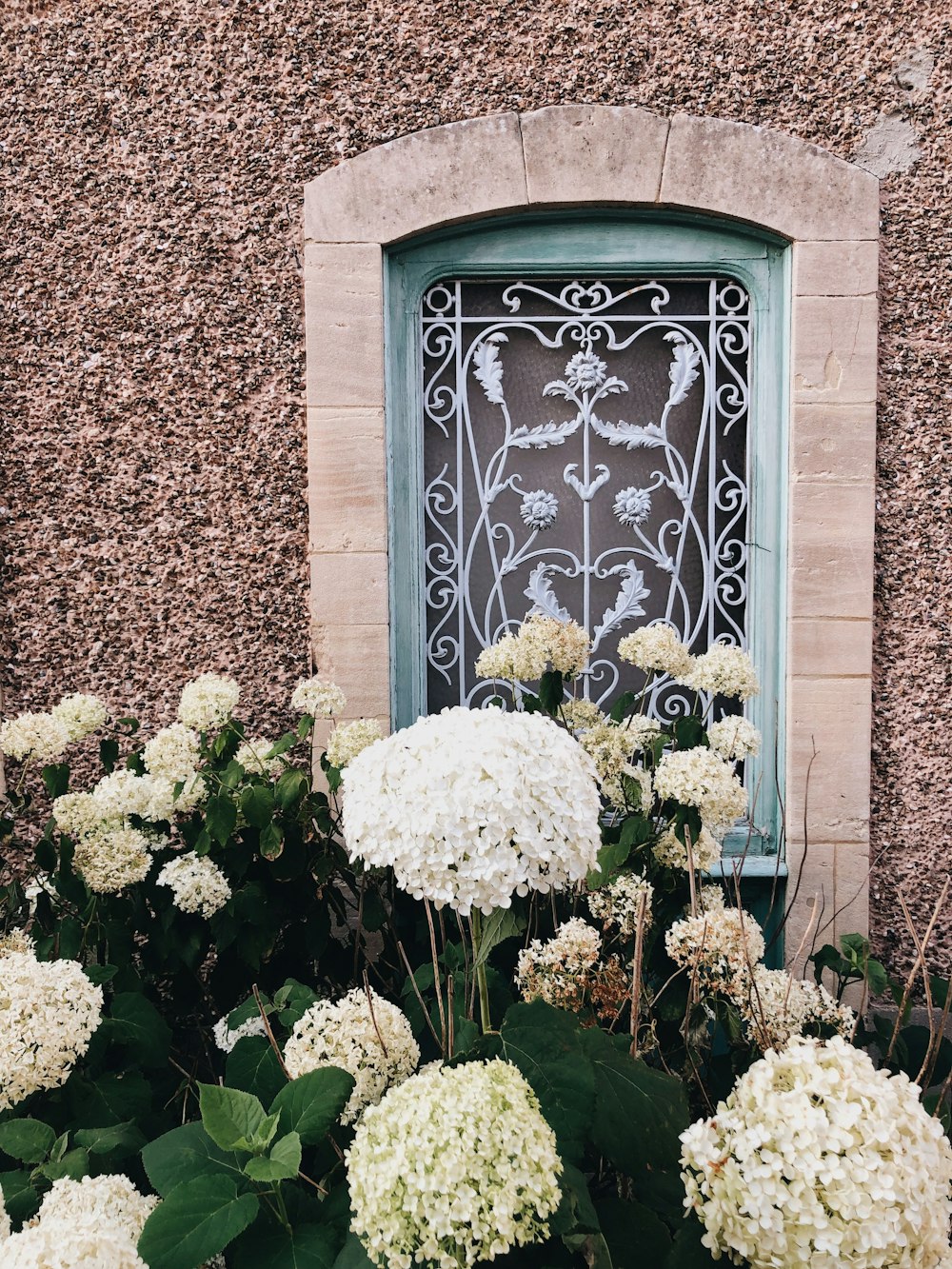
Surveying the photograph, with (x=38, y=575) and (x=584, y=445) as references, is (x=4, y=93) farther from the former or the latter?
(x=584, y=445)

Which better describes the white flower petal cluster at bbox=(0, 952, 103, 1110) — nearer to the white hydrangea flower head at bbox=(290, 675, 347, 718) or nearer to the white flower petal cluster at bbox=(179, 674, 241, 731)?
the white flower petal cluster at bbox=(179, 674, 241, 731)

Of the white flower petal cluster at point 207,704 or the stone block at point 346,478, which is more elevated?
the stone block at point 346,478

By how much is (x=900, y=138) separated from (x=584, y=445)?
1264 mm

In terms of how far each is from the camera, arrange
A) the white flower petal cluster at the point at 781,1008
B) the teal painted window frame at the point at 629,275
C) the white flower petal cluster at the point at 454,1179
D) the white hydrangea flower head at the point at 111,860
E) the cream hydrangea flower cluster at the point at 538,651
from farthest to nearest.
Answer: the teal painted window frame at the point at 629,275 < the cream hydrangea flower cluster at the point at 538,651 < the white hydrangea flower head at the point at 111,860 < the white flower petal cluster at the point at 781,1008 < the white flower petal cluster at the point at 454,1179

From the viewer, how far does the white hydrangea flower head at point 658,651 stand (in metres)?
1.89

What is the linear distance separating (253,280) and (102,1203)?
2294 millimetres

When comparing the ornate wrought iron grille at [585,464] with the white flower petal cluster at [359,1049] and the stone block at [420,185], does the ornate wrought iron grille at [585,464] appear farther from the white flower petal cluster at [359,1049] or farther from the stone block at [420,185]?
the white flower petal cluster at [359,1049]

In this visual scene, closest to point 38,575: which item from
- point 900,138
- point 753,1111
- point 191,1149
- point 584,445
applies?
point 584,445

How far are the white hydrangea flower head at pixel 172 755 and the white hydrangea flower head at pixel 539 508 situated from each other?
4.26ft

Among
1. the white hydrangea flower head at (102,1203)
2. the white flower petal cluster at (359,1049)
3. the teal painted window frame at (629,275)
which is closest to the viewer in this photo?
the white hydrangea flower head at (102,1203)

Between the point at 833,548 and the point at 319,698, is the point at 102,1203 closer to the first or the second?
the point at 319,698

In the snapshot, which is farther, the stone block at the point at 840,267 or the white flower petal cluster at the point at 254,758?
the stone block at the point at 840,267

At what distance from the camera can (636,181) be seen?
246 centimetres

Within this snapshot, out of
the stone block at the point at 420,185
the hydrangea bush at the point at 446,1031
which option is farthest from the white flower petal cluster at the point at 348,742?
the stone block at the point at 420,185
